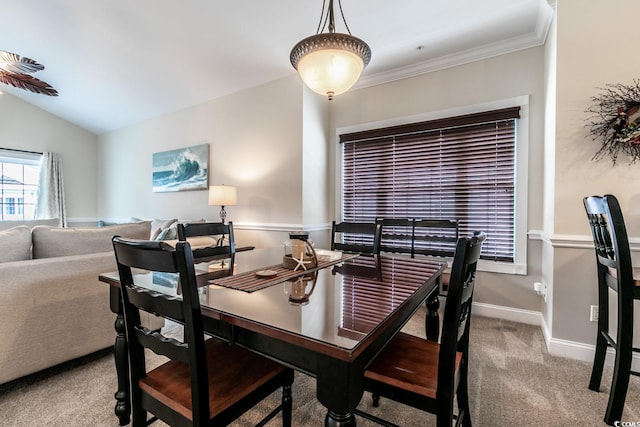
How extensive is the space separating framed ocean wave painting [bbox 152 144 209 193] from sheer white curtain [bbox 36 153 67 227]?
7.36 ft

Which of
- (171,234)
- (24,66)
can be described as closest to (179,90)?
(24,66)

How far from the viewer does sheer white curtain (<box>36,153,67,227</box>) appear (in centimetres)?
568

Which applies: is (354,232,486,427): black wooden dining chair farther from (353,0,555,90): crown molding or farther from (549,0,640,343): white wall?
(353,0,555,90): crown molding

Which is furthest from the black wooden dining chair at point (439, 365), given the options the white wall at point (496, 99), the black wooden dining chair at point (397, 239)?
the white wall at point (496, 99)

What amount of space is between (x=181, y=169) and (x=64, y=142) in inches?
125

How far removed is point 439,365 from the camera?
3.28 feet

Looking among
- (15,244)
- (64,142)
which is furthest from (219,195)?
(64,142)

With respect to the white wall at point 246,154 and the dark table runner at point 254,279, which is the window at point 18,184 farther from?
the dark table runner at point 254,279

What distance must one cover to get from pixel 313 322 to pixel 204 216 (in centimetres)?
410

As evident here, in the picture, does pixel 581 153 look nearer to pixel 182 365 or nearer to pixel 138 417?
pixel 182 365

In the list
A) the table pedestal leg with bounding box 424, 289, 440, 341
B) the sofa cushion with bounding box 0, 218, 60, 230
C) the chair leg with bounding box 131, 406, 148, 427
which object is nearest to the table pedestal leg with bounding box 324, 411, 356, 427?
the chair leg with bounding box 131, 406, 148, 427

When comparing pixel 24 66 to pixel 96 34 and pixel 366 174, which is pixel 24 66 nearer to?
pixel 96 34

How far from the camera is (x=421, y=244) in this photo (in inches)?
133

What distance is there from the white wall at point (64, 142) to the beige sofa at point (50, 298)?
4953mm
